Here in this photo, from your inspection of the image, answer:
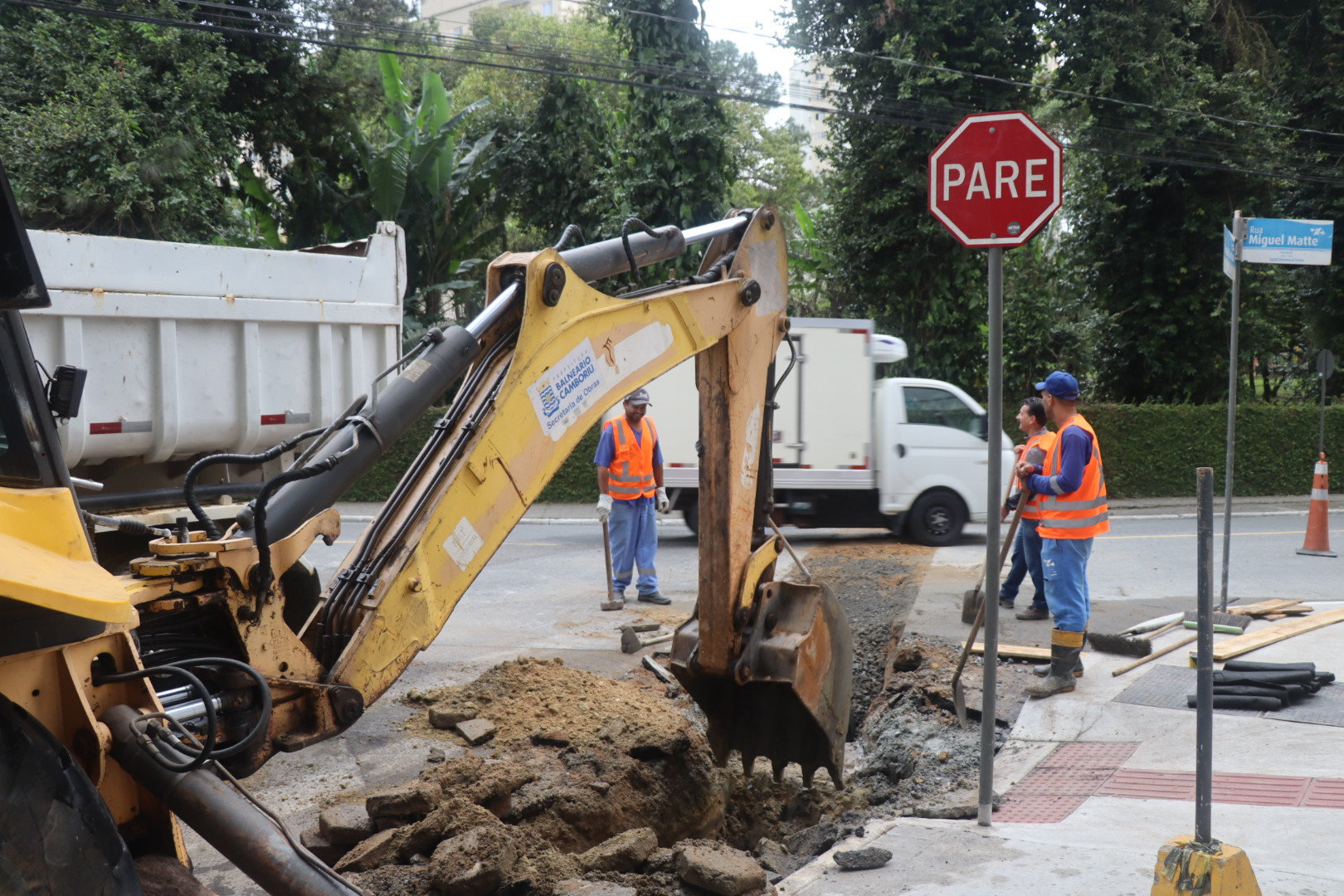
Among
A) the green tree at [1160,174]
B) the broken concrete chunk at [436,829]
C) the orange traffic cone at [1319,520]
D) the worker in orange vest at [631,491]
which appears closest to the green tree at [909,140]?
the green tree at [1160,174]

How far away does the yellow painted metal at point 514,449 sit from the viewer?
11.2 ft

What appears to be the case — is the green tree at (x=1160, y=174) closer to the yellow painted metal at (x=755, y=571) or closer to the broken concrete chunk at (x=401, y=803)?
the yellow painted metal at (x=755, y=571)

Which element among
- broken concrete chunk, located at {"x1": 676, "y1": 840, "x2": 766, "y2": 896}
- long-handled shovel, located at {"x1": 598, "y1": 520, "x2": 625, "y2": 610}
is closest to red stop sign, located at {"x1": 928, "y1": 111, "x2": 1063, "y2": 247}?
broken concrete chunk, located at {"x1": 676, "y1": 840, "x2": 766, "y2": 896}

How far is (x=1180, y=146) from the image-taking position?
19125 millimetres

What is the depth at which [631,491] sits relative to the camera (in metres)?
9.88

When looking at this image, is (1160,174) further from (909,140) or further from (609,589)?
(609,589)

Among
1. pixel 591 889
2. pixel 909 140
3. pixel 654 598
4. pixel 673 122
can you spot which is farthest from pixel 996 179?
pixel 909 140

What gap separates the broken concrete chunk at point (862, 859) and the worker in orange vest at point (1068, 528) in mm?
2803

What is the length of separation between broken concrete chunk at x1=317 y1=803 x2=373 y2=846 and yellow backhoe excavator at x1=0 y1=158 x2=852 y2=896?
88 cm

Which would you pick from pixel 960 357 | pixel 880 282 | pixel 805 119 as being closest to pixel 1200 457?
pixel 960 357

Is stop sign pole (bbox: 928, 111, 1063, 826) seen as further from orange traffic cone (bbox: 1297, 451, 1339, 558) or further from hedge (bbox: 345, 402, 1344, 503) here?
hedge (bbox: 345, 402, 1344, 503)

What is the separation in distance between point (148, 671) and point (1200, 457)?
20149 mm

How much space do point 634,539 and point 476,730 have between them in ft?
13.4

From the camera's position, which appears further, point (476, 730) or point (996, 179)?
point (476, 730)
